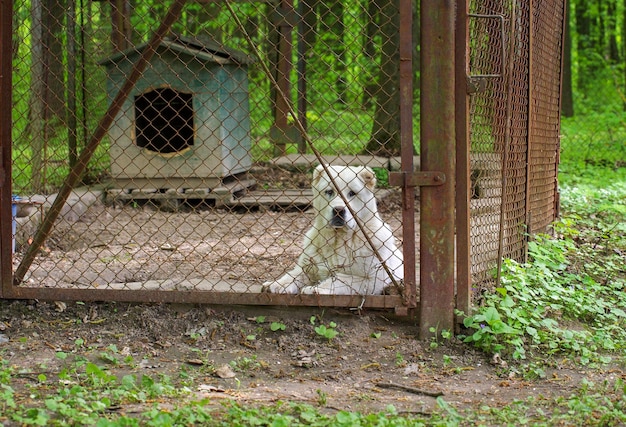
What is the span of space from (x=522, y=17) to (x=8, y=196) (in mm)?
3568

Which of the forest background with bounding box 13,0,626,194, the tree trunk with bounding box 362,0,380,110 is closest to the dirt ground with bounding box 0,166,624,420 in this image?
the forest background with bounding box 13,0,626,194

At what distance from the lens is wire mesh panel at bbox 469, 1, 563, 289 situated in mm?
4355

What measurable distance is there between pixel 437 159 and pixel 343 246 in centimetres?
111

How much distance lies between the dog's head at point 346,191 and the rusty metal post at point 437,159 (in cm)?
83

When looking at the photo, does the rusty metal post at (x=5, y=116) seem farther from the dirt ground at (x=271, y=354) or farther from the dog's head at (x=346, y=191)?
the dog's head at (x=346, y=191)

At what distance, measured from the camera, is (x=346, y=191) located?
16.2ft

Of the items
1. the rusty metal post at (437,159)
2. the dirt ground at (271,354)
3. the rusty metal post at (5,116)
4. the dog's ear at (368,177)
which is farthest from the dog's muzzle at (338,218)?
the rusty metal post at (5,116)

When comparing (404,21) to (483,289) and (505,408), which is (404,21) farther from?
(505,408)

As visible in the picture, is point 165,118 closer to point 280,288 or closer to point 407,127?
point 280,288

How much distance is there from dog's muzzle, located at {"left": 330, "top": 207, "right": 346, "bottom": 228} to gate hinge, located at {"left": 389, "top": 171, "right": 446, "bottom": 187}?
802 mm

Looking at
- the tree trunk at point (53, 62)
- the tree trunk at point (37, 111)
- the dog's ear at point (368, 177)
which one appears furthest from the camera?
the tree trunk at point (53, 62)

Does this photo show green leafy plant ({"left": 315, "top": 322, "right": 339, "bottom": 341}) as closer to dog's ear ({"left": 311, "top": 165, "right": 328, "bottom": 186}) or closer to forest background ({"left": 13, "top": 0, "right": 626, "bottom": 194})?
forest background ({"left": 13, "top": 0, "right": 626, "bottom": 194})

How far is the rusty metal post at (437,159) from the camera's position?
3.93 m

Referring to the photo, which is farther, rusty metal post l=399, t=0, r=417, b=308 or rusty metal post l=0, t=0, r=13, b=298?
rusty metal post l=0, t=0, r=13, b=298
